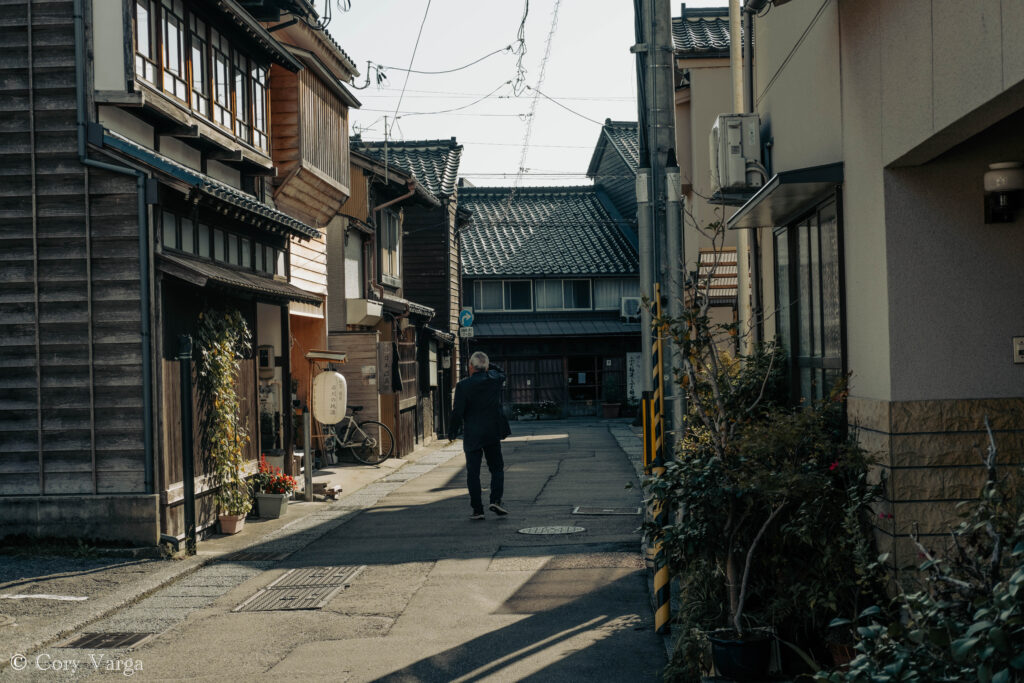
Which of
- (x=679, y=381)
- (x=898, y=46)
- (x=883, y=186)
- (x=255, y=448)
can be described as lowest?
(x=255, y=448)

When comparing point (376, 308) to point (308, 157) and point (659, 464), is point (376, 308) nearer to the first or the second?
point (308, 157)

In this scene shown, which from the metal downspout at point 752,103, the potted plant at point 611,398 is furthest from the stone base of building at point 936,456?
the potted plant at point 611,398

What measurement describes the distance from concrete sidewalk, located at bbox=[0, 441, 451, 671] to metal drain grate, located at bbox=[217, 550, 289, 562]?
120 millimetres

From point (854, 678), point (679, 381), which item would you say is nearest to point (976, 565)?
point (854, 678)

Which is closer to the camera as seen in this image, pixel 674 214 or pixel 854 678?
pixel 854 678

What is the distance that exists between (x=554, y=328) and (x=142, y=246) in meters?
31.1

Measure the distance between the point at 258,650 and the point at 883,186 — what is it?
5.40m

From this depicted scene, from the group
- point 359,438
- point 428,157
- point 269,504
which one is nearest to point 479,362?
point 269,504

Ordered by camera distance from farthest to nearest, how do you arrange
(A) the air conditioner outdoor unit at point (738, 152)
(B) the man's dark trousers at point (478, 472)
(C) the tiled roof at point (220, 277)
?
(B) the man's dark trousers at point (478, 472) → (C) the tiled roof at point (220, 277) → (A) the air conditioner outdoor unit at point (738, 152)

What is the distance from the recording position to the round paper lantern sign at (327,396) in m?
16.8

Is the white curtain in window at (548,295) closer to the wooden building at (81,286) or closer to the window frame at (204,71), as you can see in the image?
the window frame at (204,71)

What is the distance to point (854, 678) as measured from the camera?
3.21 m

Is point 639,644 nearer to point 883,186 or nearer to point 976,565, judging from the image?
point 883,186

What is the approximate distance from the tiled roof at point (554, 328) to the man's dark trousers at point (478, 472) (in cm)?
2631
